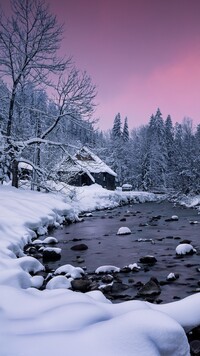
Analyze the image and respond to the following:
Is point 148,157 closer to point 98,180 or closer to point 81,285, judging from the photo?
point 98,180

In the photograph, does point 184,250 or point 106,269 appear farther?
point 184,250

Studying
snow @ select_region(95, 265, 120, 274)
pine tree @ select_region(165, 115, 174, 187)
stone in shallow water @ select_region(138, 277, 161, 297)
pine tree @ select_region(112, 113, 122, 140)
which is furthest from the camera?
pine tree @ select_region(112, 113, 122, 140)

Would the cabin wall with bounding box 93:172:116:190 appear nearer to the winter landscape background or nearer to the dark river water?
the winter landscape background

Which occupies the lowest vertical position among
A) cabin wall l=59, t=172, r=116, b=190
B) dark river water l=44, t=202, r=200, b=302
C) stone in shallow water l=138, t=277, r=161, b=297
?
dark river water l=44, t=202, r=200, b=302

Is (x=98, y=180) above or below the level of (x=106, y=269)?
above

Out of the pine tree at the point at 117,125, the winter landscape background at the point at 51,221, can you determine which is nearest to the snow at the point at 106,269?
the winter landscape background at the point at 51,221

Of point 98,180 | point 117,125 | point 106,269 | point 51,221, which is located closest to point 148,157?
point 98,180

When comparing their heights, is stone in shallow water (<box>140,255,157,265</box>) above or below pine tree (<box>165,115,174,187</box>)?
below

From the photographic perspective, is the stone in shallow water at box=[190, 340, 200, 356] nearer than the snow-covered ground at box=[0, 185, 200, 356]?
No

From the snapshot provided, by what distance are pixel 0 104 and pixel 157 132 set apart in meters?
54.5

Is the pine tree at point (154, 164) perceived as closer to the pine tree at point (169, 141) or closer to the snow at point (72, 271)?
the pine tree at point (169, 141)

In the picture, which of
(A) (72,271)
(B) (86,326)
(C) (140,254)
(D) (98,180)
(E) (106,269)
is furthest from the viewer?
(D) (98,180)

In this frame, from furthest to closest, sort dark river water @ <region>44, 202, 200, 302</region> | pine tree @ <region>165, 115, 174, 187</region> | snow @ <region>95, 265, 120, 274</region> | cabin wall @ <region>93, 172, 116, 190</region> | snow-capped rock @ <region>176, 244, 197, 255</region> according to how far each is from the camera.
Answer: pine tree @ <region>165, 115, 174, 187</region>, cabin wall @ <region>93, 172, 116, 190</region>, snow-capped rock @ <region>176, 244, 197, 255</region>, snow @ <region>95, 265, 120, 274</region>, dark river water @ <region>44, 202, 200, 302</region>

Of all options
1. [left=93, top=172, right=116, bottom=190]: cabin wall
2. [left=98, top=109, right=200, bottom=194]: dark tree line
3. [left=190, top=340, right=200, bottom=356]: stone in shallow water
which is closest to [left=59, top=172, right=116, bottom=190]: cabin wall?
[left=93, top=172, right=116, bottom=190]: cabin wall
